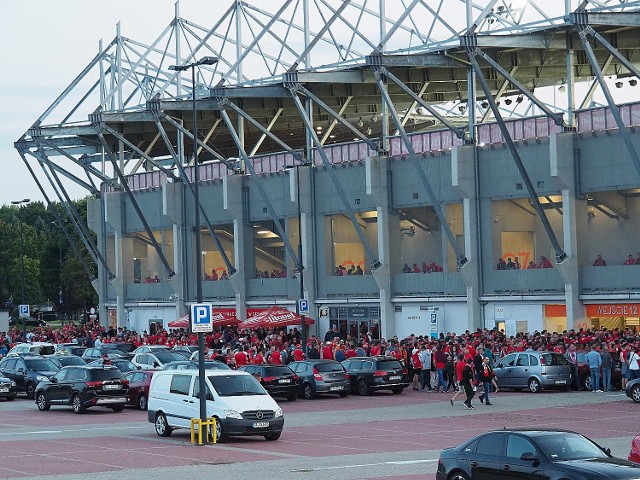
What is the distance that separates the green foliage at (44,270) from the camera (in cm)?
13650

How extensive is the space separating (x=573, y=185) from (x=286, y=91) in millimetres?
20464

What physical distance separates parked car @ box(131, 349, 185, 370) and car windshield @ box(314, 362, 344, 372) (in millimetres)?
5642

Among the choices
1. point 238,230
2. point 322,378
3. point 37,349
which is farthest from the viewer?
point 238,230

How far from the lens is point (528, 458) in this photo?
17609 mm

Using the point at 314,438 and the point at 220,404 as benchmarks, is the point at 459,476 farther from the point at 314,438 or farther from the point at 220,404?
the point at 314,438

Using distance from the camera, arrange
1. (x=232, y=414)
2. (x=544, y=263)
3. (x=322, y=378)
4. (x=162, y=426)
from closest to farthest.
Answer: (x=232, y=414) < (x=162, y=426) < (x=322, y=378) < (x=544, y=263)

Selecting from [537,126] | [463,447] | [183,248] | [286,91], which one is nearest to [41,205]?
[183,248]

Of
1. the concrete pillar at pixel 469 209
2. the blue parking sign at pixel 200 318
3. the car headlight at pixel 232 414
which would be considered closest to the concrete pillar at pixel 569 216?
the concrete pillar at pixel 469 209

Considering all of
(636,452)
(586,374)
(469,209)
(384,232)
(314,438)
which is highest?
(469,209)

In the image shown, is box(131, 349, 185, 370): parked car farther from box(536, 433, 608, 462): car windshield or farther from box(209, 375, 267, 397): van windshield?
box(536, 433, 608, 462): car windshield

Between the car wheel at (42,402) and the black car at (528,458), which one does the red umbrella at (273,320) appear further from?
the black car at (528,458)

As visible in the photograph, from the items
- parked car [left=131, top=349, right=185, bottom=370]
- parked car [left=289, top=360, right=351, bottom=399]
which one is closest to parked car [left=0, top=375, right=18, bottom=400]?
parked car [left=131, top=349, right=185, bottom=370]

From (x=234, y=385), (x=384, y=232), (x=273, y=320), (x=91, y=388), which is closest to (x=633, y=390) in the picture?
(x=234, y=385)

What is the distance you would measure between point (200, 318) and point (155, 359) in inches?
640
